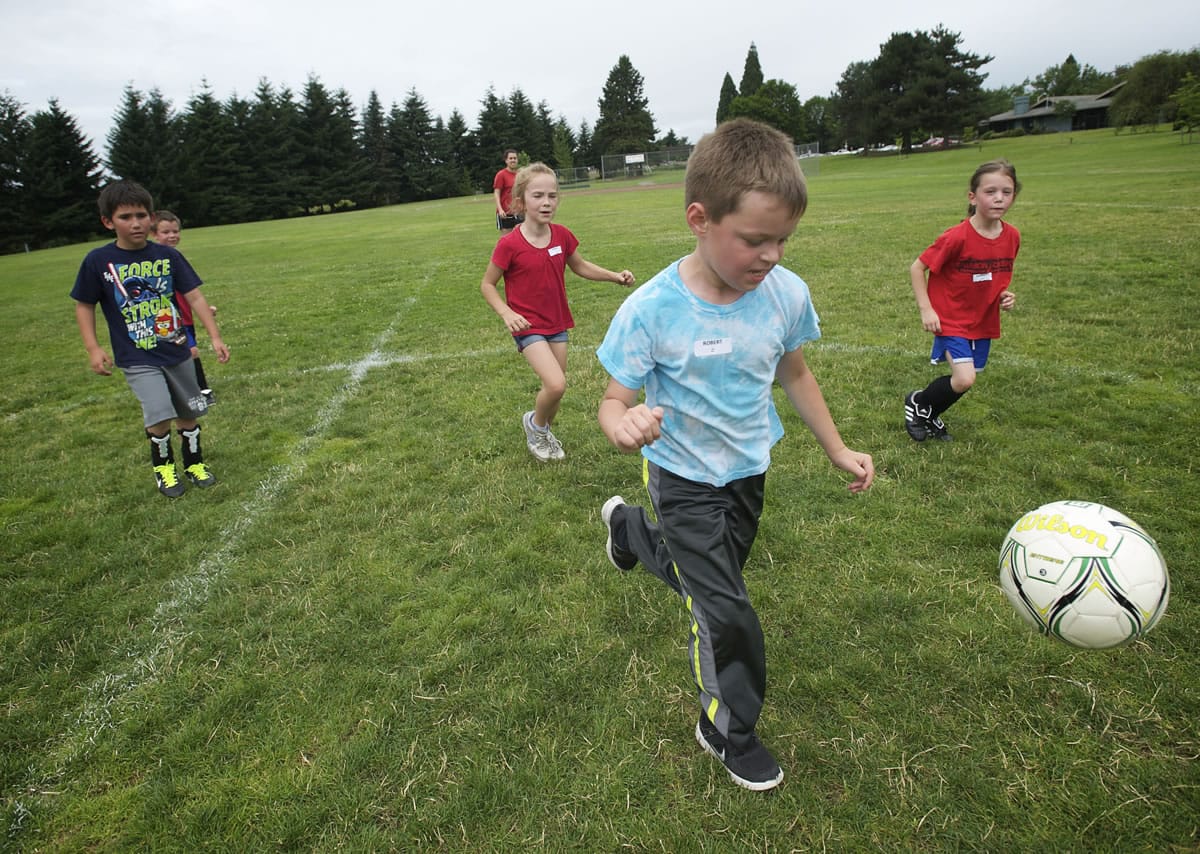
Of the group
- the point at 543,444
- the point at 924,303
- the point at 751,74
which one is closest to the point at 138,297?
the point at 543,444

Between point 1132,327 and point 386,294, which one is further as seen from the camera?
point 386,294

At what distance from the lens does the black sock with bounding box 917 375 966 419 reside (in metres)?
4.54

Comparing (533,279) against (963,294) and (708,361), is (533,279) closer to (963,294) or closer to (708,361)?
(708,361)

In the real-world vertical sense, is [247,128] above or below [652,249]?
above

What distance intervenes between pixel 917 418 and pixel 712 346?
314cm

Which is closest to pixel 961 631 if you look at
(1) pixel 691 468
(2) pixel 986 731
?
(2) pixel 986 731

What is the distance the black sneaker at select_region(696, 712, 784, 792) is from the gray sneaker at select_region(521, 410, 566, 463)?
2.80 metres

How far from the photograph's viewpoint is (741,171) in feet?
6.60

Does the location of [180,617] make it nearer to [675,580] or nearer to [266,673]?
[266,673]

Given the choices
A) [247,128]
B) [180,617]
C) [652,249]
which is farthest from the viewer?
[247,128]

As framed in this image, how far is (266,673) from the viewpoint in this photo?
2869 millimetres

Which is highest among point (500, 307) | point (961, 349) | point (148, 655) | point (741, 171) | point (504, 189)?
point (504, 189)

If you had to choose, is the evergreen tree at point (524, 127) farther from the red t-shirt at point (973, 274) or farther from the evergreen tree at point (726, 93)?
the red t-shirt at point (973, 274)

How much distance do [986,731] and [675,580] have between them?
125 cm
